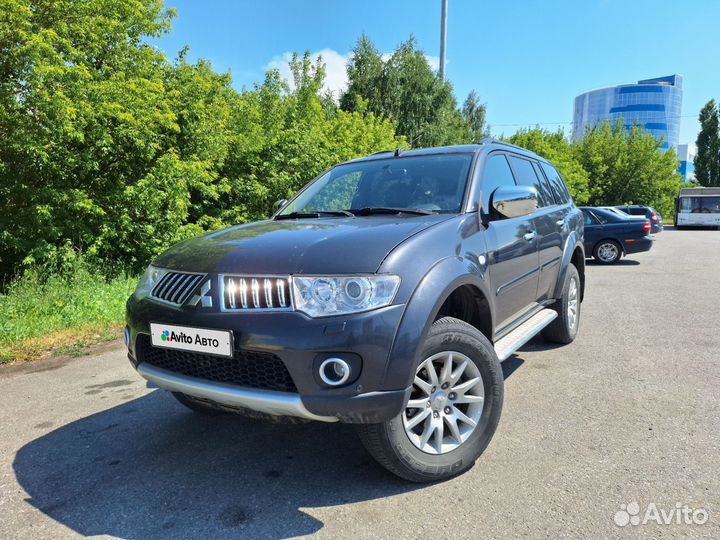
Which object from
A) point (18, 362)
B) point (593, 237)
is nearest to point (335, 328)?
point (18, 362)

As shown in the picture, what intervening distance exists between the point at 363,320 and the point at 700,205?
3770 centimetres

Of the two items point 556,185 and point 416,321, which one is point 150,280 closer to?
point 416,321

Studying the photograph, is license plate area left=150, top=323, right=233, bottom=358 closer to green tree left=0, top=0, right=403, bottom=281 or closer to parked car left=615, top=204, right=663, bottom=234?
green tree left=0, top=0, right=403, bottom=281

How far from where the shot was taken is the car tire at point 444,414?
2.37m

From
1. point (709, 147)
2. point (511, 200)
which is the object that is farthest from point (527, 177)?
point (709, 147)

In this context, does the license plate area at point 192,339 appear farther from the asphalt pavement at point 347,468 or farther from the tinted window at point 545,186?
the tinted window at point 545,186

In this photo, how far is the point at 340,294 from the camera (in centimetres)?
222

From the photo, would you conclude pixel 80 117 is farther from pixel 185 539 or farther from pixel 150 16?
pixel 185 539

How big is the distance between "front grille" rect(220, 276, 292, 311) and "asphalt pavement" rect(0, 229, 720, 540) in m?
0.98

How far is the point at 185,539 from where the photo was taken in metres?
2.17

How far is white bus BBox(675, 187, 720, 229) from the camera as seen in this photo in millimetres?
31891

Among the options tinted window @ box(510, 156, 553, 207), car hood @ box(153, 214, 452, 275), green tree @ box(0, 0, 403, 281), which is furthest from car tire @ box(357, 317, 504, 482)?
green tree @ box(0, 0, 403, 281)

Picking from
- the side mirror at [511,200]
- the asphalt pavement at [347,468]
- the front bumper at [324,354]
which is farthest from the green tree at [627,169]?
the front bumper at [324,354]

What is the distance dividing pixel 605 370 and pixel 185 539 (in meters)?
3.61
